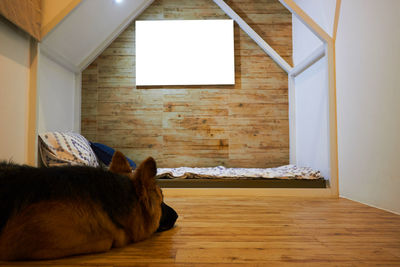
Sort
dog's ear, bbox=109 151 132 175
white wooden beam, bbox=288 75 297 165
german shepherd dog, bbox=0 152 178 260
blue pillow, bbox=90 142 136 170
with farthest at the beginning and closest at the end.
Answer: white wooden beam, bbox=288 75 297 165, blue pillow, bbox=90 142 136 170, dog's ear, bbox=109 151 132 175, german shepherd dog, bbox=0 152 178 260

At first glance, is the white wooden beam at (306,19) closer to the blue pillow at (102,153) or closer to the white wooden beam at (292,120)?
the white wooden beam at (292,120)

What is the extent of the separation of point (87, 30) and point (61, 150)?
5.23 feet

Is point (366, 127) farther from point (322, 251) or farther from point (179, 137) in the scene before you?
point (179, 137)

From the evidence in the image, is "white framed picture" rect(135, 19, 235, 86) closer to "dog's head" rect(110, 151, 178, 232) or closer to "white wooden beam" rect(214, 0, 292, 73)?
"white wooden beam" rect(214, 0, 292, 73)

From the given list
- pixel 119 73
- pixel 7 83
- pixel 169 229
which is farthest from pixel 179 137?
pixel 169 229

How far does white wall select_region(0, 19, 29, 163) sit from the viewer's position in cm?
232

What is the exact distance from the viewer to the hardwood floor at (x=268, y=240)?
108 cm

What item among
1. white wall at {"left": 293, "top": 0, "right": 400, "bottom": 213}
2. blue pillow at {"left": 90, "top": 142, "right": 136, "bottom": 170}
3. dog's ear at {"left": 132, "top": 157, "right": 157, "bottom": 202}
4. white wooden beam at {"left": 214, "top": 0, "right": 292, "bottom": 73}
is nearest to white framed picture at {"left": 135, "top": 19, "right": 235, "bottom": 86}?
white wooden beam at {"left": 214, "top": 0, "right": 292, "bottom": 73}

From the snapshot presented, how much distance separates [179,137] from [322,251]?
10.6ft

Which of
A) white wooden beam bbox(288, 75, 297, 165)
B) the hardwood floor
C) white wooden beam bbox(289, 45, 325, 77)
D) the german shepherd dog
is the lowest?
the hardwood floor

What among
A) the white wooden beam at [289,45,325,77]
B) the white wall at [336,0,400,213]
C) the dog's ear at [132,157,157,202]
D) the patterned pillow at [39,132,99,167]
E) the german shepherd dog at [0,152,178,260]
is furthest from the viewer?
the white wooden beam at [289,45,325,77]

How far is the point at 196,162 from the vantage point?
168 inches

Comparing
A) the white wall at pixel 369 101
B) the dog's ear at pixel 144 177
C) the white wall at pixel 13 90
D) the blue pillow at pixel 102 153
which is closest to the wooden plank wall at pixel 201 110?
the blue pillow at pixel 102 153

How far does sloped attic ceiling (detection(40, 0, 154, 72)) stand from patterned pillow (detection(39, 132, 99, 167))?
0.94 m
